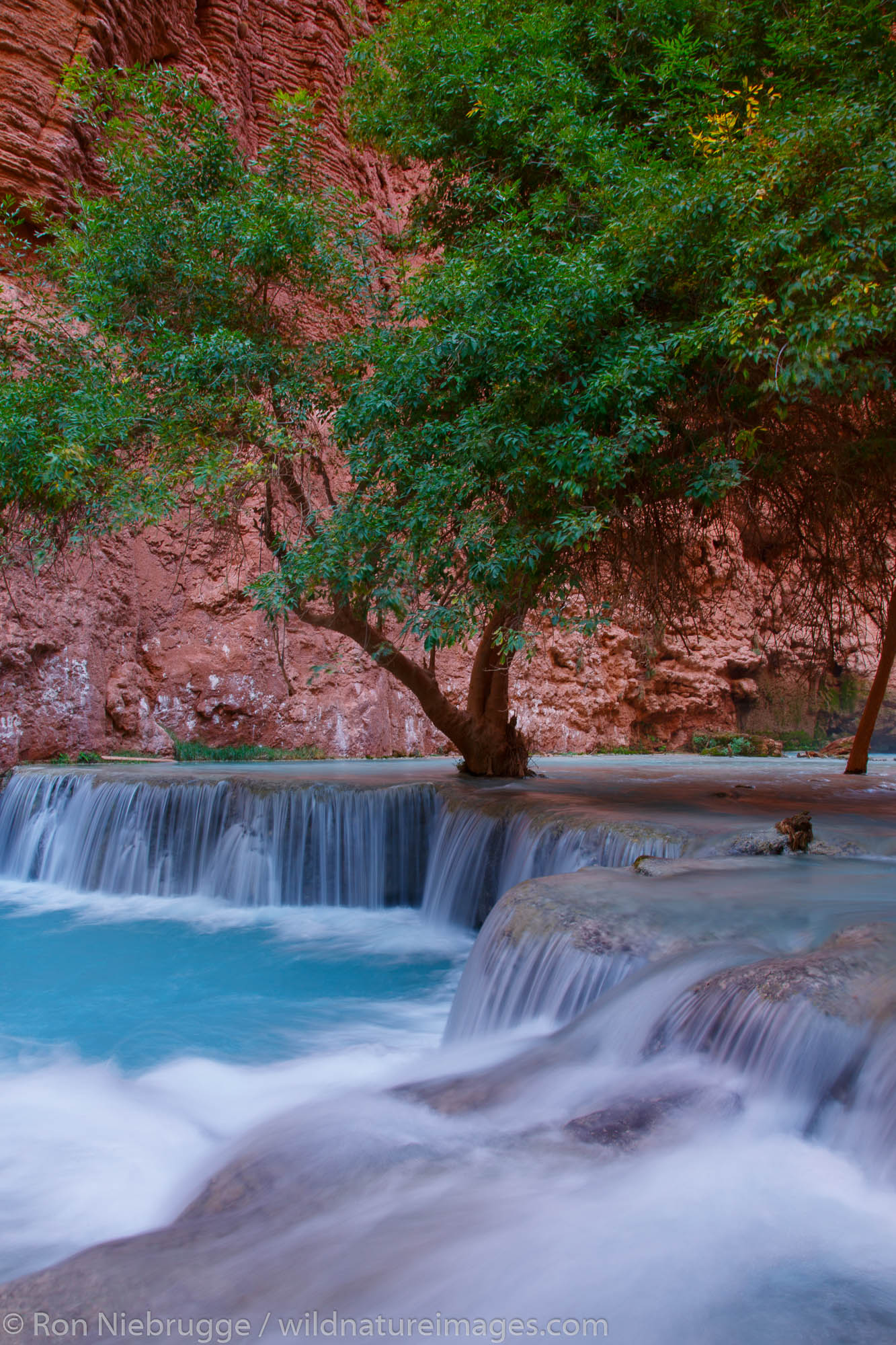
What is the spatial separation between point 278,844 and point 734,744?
16.1 m

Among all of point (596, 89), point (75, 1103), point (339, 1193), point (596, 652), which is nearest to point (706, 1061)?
point (339, 1193)

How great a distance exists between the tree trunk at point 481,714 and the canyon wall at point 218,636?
2.13 metres

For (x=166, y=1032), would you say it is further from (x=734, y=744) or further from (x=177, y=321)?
(x=734, y=744)

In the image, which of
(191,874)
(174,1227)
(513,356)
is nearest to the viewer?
(174,1227)

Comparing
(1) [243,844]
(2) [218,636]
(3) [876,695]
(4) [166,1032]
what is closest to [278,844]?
(1) [243,844]

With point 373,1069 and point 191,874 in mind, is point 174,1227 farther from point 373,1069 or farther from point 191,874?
point 191,874

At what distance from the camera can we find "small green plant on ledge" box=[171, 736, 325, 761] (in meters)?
15.2

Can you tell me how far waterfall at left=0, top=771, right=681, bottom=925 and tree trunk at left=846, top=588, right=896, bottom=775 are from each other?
570cm

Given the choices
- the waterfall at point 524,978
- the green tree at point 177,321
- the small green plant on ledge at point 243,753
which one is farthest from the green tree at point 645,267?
the small green plant on ledge at point 243,753

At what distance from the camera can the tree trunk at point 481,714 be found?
9.46 metres

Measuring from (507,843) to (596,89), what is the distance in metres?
7.09

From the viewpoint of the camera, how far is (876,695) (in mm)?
10602

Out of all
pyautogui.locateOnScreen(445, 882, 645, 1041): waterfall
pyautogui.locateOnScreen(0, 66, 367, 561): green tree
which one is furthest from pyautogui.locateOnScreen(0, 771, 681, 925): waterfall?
pyautogui.locateOnScreen(445, 882, 645, 1041): waterfall

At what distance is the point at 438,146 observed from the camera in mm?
8016
